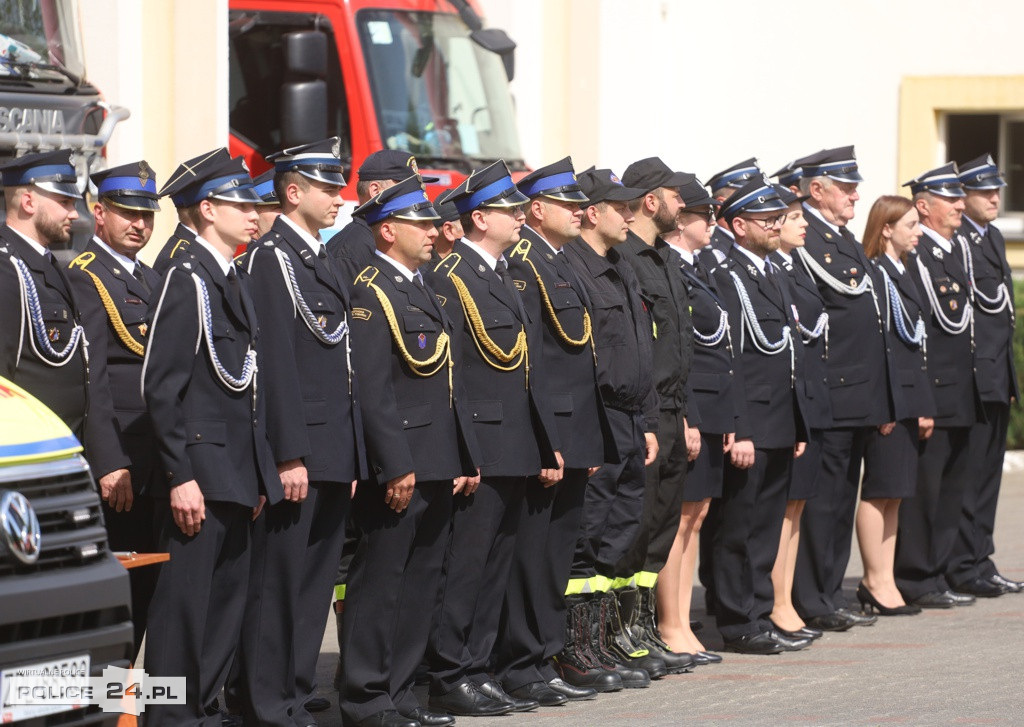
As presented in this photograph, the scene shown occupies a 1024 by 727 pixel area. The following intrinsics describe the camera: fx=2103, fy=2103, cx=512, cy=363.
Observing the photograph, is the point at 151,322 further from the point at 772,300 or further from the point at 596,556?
the point at 772,300

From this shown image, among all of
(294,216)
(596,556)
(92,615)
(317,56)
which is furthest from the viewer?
(317,56)

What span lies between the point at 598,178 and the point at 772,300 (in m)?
1.44

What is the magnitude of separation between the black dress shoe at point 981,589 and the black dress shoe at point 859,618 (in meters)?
1.10

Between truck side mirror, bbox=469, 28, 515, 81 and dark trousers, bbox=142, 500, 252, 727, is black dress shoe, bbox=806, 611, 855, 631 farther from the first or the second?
truck side mirror, bbox=469, 28, 515, 81

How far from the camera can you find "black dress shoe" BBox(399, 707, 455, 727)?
7.54 meters

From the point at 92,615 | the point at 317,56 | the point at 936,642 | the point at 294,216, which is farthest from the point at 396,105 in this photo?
the point at 92,615

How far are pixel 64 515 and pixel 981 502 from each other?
23.2 feet

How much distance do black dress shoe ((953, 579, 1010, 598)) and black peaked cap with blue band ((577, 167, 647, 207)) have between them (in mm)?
3788

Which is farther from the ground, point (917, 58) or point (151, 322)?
point (917, 58)

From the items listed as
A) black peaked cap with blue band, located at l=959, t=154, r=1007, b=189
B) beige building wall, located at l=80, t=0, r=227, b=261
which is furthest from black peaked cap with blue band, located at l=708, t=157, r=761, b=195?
beige building wall, located at l=80, t=0, r=227, b=261

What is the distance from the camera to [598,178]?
8.64 m

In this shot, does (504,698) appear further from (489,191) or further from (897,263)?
(897,263)

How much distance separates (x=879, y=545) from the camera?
10.7m

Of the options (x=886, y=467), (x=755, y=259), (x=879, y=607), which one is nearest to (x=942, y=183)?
(x=886, y=467)
